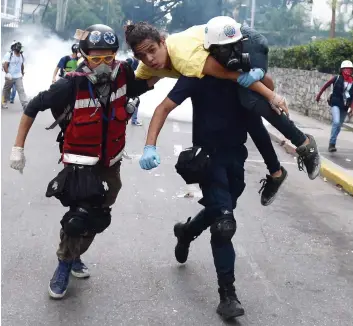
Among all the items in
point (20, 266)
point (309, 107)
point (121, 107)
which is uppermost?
point (121, 107)

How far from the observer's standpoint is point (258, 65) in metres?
4.24

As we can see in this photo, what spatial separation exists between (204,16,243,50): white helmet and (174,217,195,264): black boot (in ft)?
5.15

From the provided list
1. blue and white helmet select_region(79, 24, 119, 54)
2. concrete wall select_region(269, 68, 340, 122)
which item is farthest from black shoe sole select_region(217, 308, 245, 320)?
concrete wall select_region(269, 68, 340, 122)

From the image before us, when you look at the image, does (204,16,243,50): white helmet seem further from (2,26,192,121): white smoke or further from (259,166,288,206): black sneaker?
(2,26,192,121): white smoke

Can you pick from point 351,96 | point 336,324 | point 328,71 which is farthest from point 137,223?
point 328,71

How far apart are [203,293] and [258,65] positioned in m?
1.57

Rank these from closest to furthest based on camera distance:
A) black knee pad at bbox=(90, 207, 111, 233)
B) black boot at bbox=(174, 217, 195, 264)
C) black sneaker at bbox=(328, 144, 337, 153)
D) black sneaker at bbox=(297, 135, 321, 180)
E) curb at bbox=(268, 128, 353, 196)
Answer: black knee pad at bbox=(90, 207, 111, 233), black sneaker at bbox=(297, 135, 321, 180), black boot at bbox=(174, 217, 195, 264), curb at bbox=(268, 128, 353, 196), black sneaker at bbox=(328, 144, 337, 153)

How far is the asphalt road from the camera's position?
436 centimetres

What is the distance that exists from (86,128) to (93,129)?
0.05m

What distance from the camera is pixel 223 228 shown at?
4254 millimetres

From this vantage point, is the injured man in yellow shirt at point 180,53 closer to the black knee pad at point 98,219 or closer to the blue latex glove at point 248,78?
the blue latex glove at point 248,78

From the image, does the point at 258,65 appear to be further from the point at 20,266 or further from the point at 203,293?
the point at 20,266

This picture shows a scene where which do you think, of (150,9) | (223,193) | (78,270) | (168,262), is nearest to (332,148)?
(168,262)

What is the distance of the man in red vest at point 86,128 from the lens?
13.9 ft
